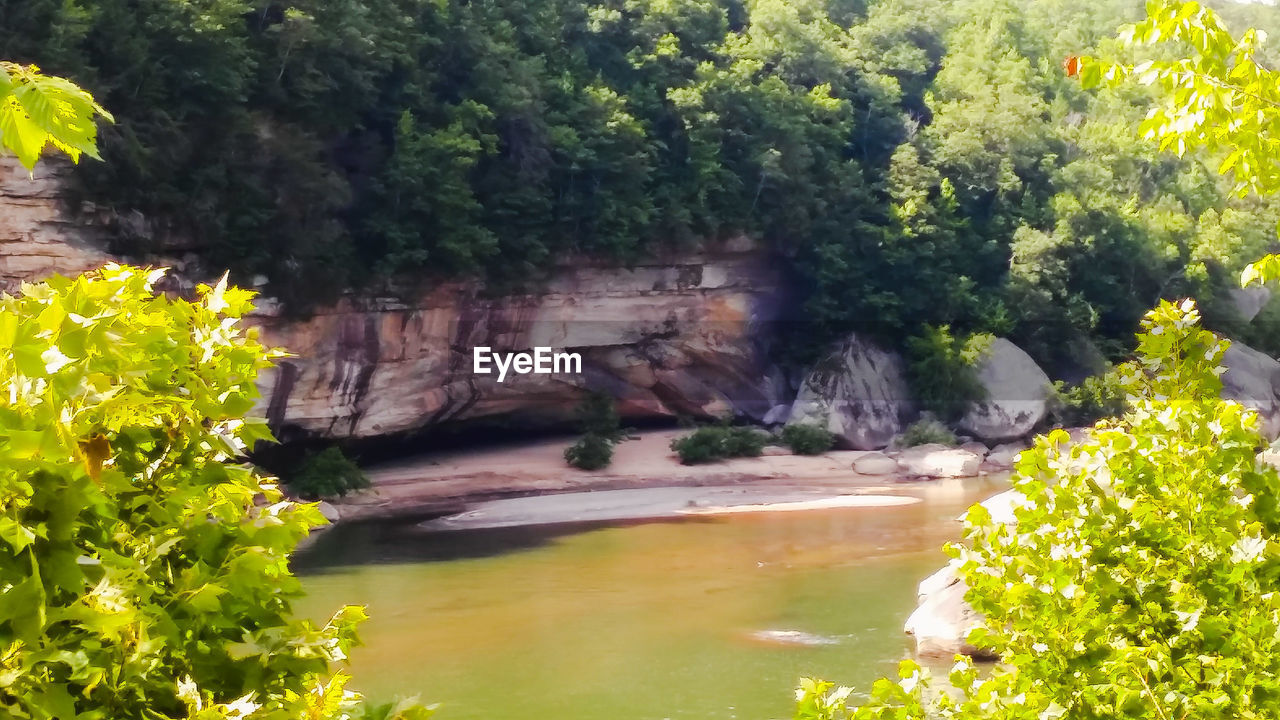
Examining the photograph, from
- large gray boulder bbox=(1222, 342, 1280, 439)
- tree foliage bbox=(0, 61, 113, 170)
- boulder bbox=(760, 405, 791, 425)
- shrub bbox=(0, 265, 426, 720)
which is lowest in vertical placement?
boulder bbox=(760, 405, 791, 425)

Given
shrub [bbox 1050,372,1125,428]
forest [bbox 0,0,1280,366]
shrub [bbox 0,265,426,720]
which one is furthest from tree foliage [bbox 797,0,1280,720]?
shrub [bbox 1050,372,1125,428]

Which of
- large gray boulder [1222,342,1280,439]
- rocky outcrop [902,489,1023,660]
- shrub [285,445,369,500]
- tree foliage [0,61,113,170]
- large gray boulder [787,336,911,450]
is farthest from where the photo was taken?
large gray boulder [1222,342,1280,439]

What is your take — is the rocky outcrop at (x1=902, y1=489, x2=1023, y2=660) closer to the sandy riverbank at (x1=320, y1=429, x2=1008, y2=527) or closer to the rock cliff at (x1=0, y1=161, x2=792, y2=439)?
the sandy riverbank at (x1=320, y1=429, x2=1008, y2=527)

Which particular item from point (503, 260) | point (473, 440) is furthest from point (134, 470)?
point (473, 440)

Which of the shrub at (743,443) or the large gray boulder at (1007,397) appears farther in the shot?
the large gray boulder at (1007,397)

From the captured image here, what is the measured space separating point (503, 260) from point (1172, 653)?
20.1m

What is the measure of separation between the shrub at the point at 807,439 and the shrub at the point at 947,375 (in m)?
3.04

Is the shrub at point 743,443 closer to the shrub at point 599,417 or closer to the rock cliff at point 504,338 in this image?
the rock cliff at point 504,338

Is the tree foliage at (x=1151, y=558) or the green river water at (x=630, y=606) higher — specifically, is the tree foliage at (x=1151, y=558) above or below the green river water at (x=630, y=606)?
above

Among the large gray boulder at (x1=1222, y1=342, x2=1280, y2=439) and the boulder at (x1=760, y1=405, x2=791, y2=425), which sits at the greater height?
the large gray boulder at (x1=1222, y1=342, x2=1280, y2=439)

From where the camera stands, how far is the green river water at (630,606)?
1087cm

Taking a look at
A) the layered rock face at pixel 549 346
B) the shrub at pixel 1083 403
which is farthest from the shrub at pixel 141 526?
the shrub at pixel 1083 403

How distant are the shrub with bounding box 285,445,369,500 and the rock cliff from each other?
0.66 meters

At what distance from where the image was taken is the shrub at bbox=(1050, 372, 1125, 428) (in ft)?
86.0
